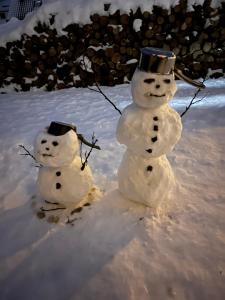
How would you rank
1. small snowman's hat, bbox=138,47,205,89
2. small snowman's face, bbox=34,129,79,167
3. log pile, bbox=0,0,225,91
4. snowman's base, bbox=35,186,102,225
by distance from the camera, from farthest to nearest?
log pile, bbox=0,0,225,91 < snowman's base, bbox=35,186,102,225 < small snowman's face, bbox=34,129,79,167 < small snowman's hat, bbox=138,47,205,89

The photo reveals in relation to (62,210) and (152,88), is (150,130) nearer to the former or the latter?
(152,88)

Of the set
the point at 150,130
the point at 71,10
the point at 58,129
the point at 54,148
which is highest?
the point at 71,10

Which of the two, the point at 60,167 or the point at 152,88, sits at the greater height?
Answer: the point at 152,88

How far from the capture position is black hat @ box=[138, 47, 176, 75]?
151 cm

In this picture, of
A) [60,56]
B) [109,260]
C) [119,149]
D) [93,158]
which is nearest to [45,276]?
[109,260]

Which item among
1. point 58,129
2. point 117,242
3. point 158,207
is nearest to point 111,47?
point 58,129

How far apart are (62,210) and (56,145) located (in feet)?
2.09

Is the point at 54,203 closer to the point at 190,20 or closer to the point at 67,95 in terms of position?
the point at 67,95

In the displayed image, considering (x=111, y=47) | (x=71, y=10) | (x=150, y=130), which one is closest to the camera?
(x=150, y=130)

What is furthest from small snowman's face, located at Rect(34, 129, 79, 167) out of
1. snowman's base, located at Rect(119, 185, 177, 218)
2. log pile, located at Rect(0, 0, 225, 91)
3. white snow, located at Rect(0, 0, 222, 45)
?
white snow, located at Rect(0, 0, 222, 45)

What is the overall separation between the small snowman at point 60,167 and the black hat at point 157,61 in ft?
2.23

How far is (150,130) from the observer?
1.70m

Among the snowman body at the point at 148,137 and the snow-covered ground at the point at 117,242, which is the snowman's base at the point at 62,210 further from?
the snowman body at the point at 148,137

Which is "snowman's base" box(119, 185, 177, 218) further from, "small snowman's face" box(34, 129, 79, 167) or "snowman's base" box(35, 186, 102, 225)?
"small snowman's face" box(34, 129, 79, 167)
